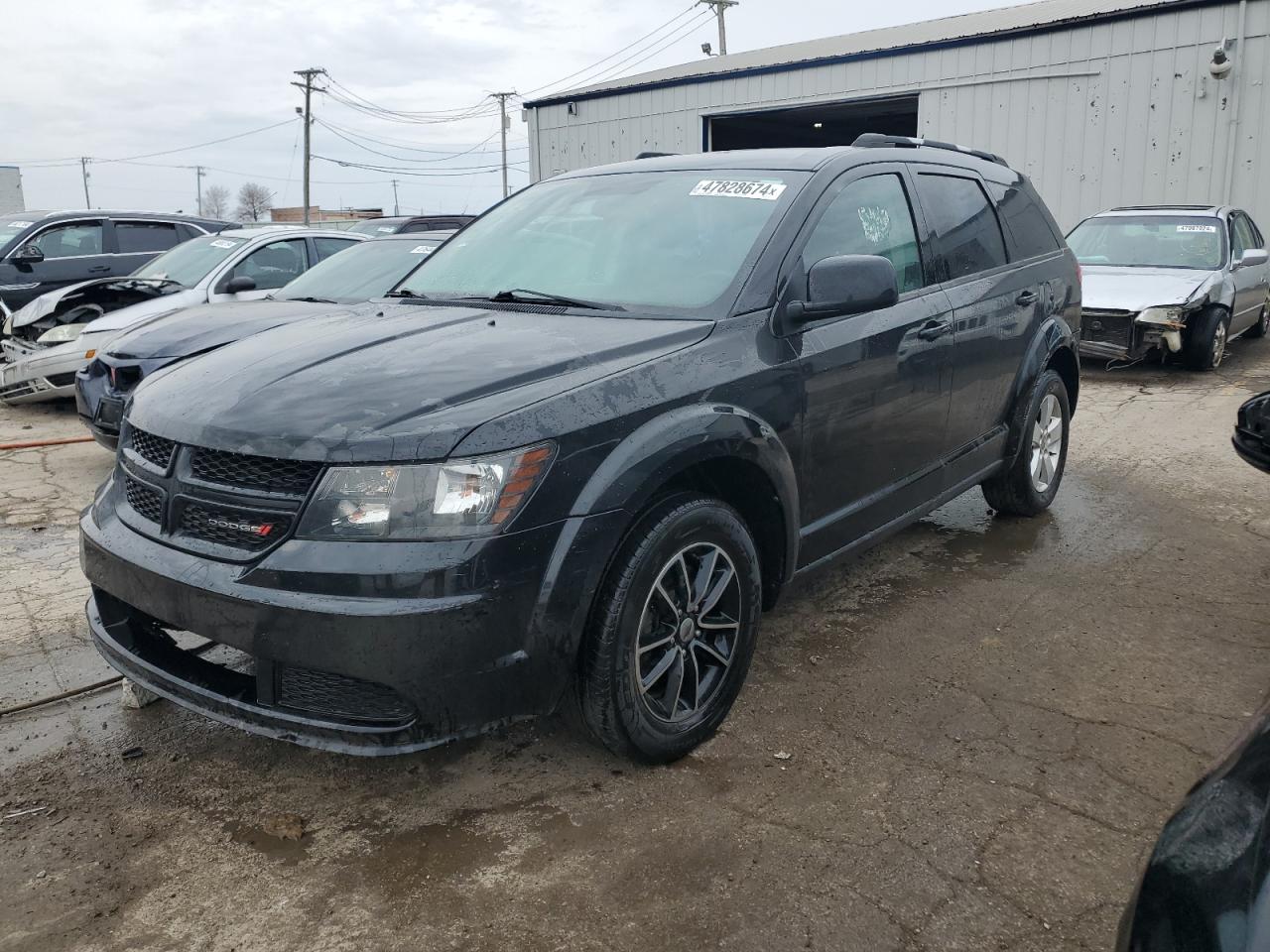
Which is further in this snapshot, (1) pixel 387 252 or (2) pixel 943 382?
(1) pixel 387 252

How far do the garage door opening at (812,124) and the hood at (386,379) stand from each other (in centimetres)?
1473

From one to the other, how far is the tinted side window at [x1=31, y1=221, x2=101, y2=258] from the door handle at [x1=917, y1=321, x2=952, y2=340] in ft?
34.6

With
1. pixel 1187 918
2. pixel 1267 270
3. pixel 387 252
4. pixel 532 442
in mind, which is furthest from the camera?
pixel 1267 270

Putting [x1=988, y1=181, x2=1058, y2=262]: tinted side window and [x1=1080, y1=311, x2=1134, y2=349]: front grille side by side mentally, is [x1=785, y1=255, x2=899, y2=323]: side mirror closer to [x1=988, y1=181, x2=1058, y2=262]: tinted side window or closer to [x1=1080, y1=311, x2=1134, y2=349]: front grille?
[x1=988, y1=181, x2=1058, y2=262]: tinted side window

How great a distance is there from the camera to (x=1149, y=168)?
48.8ft

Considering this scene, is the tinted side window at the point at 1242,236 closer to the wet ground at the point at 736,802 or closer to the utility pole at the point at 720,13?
the wet ground at the point at 736,802

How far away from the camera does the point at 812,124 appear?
23.1 metres

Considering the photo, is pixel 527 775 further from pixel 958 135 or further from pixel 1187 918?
pixel 958 135

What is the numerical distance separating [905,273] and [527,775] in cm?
239

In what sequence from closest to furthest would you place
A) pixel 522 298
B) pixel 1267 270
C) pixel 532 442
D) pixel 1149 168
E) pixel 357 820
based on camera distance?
pixel 532 442 < pixel 357 820 < pixel 522 298 < pixel 1267 270 < pixel 1149 168

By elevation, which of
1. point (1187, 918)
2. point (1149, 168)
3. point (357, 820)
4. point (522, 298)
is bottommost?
point (357, 820)

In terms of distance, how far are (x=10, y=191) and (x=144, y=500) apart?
40865 millimetres

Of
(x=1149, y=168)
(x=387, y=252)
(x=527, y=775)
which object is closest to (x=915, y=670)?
(x=527, y=775)

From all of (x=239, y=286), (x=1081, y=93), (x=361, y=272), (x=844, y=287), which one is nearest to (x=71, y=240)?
(x=239, y=286)
